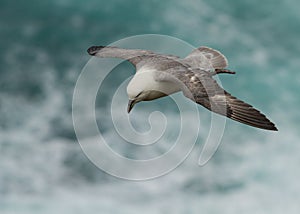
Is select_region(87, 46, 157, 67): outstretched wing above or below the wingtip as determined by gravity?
below

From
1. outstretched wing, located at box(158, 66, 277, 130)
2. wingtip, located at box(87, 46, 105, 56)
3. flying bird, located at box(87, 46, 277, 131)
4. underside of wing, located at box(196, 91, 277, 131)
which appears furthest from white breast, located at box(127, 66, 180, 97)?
wingtip, located at box(87, 46, 105, 56)

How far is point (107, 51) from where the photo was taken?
583 inches

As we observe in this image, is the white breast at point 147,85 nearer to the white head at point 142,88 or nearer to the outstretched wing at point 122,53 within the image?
the white head at point 142,88

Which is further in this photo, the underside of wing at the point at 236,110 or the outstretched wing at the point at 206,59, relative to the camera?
the outstretched wing at the point at 206,59

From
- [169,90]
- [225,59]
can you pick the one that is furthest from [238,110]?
[225,59]

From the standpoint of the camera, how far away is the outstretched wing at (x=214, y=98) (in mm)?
9516

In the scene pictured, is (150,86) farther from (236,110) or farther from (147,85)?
(236,110)

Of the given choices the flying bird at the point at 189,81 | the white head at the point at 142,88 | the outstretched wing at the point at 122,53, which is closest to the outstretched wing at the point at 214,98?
the flying bird at the point at 189,81

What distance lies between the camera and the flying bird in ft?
32.2

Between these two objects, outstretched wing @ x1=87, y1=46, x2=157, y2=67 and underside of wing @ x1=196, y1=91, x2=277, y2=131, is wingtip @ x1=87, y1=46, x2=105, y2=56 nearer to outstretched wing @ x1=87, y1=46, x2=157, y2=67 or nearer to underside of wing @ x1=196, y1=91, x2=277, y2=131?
outstretched wing @ x1=87, y1=46, x2=157, y2=67

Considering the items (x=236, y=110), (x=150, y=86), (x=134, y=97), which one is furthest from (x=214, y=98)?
(x=134, y=97)

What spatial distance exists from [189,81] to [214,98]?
0.81 metres

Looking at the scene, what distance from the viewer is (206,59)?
13.7 meters

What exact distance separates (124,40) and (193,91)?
217 inches
